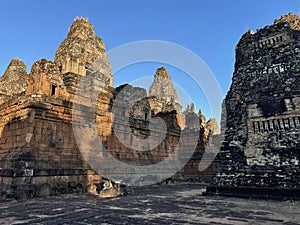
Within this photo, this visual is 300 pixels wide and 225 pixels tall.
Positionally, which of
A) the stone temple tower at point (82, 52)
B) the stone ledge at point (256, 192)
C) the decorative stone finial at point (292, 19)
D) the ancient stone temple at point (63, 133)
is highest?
the stone temple tower at point (82, 52)

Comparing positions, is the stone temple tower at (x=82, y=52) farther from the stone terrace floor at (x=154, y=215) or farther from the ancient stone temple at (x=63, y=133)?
the stone terrace floor at (x=154, y=215)

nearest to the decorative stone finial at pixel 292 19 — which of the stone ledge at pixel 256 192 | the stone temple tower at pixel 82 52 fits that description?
the stone ledge at pixel 256 192

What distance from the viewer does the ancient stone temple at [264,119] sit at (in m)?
7.66

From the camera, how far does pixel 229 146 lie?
9.41m

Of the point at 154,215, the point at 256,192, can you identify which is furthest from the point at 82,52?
the point at 154,215

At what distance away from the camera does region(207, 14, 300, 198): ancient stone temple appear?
25.1ft

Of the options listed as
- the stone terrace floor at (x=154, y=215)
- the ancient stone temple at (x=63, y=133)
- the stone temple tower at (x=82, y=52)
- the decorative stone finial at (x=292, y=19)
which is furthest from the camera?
the stone temple tower at (x=82, y=52)

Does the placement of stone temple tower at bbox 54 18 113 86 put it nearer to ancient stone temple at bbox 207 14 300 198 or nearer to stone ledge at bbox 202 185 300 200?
ancient stone temple at bbox 207 14 300 198

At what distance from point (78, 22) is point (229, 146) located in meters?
16.5

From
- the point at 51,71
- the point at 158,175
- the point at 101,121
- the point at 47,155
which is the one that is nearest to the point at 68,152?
the point at 47,155

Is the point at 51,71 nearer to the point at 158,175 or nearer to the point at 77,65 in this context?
the point at 77,65

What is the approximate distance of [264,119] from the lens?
905 centimetres

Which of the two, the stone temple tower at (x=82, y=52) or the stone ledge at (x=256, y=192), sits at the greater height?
the stone temple tower at (x=82, y=52)

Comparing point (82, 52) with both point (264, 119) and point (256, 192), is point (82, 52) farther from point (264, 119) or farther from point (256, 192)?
point (256, 192)
